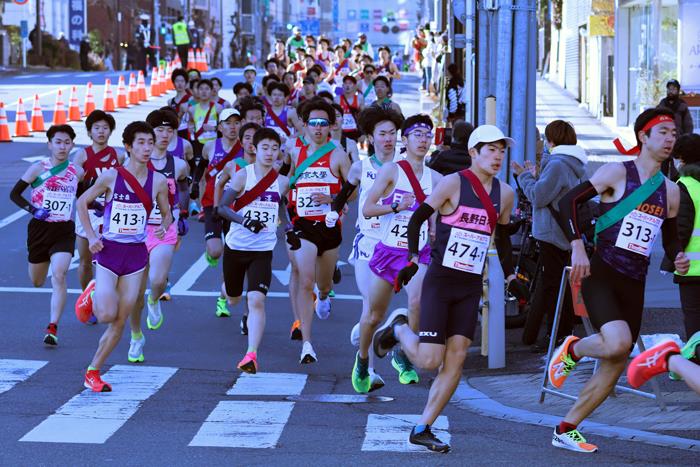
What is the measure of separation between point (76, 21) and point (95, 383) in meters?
77.3

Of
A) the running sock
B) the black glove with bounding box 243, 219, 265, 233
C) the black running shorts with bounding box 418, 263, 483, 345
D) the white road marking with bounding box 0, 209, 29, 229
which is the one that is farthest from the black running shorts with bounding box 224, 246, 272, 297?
the white road marking with bounding box 0, 209, 29, 229

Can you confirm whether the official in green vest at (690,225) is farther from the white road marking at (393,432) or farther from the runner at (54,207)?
the runner at (54,207)

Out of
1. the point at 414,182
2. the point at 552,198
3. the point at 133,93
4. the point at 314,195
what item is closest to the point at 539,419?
the point at 414,182

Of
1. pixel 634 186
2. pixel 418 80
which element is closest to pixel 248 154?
pixel 634 186

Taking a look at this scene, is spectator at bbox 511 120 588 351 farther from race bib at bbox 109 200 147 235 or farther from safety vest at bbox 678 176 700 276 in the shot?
race bib at bbox 109 200 147 235

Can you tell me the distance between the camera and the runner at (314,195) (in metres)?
12.2

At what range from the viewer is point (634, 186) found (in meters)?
8.39

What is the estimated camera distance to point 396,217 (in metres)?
10.4

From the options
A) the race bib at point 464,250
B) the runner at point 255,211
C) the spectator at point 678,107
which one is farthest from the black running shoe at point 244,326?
the spectator at point 678,107

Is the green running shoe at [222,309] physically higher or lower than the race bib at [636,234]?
lower

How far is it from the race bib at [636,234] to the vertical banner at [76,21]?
78631 mm

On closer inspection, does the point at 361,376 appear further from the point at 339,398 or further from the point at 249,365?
the point at 249,365

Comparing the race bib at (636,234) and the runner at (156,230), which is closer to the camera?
the race bib at (636,234)

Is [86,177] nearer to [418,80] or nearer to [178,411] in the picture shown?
[178,411]
